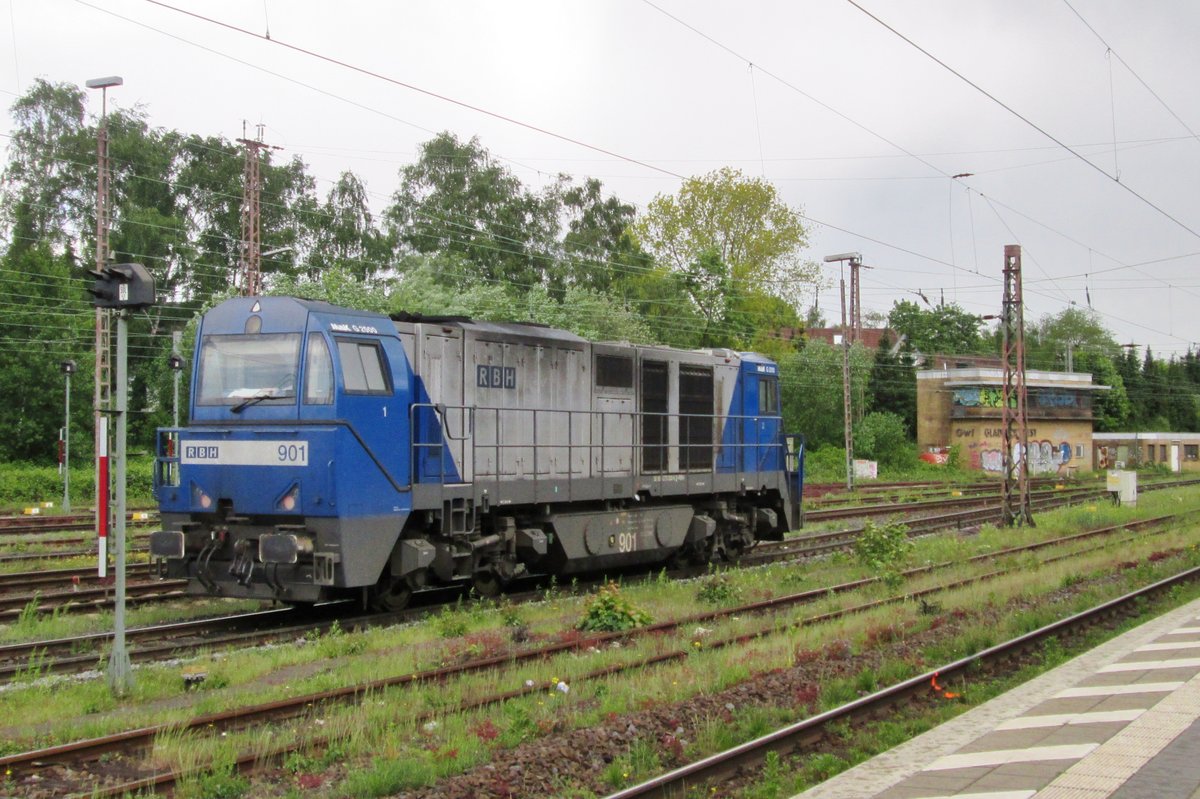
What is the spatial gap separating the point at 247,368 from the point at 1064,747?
391 inches

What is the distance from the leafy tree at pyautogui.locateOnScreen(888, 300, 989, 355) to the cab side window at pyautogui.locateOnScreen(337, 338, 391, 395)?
81.6 metres

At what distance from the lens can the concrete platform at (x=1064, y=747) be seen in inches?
263

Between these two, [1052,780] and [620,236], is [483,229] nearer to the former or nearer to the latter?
[620,236]

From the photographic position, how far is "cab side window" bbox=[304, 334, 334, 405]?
41.2 ft

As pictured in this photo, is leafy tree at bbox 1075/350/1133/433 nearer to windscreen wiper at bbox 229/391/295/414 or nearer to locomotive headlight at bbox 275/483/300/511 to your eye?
windscreen wiper at bbox 229/391/295/414

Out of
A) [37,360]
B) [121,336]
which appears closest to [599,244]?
[37,360]

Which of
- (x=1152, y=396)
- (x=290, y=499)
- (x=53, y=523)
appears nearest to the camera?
(x=290, y=499)

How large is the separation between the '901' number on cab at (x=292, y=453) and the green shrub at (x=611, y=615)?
12.9 feet

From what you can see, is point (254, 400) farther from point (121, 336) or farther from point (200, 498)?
point (121, 336)

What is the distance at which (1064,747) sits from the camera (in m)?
7.62

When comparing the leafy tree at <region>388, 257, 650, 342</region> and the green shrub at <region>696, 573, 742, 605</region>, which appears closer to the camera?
the green shrub at <region>696, 573, 742, 605</region>

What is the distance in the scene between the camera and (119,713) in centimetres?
884

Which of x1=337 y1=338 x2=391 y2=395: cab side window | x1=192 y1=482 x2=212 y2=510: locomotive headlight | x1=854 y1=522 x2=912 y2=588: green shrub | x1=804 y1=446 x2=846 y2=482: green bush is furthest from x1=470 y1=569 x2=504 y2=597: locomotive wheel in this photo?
x1=804 y1=446 x2=846 y2=482: green bush

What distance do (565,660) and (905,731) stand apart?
12.2ft
